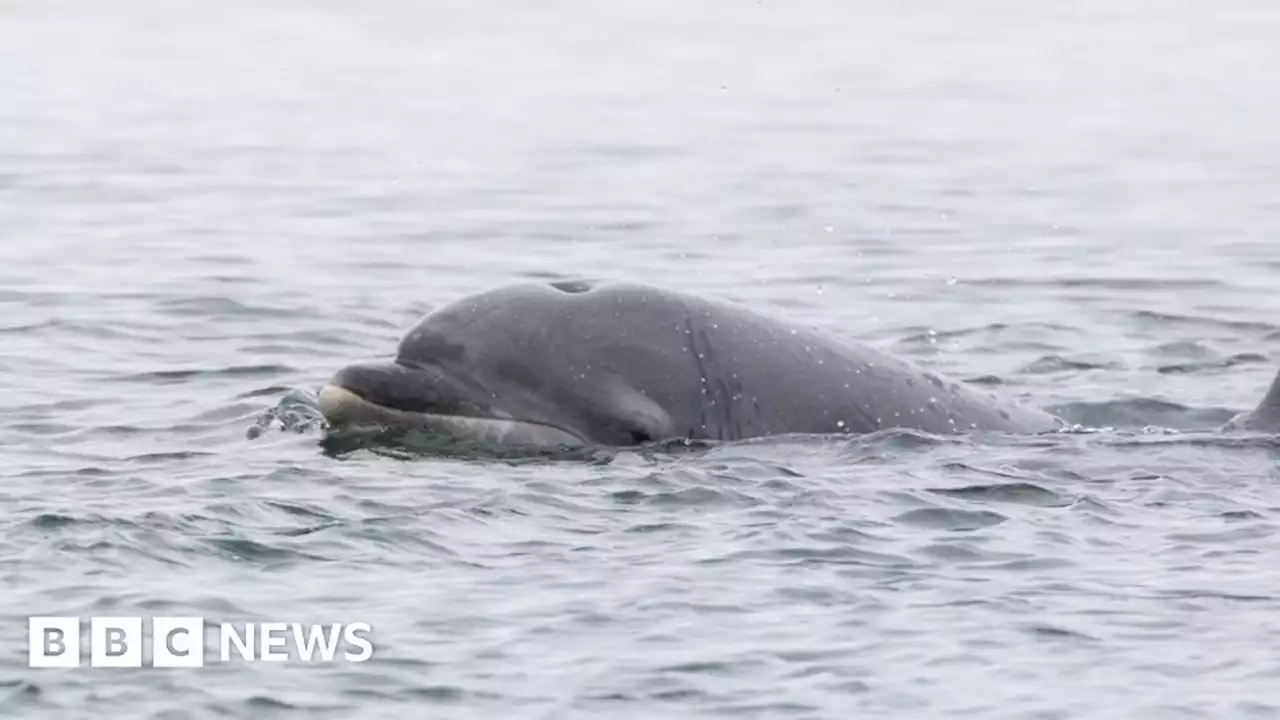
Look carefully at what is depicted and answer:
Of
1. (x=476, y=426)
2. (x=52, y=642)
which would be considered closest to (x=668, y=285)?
(x=476, y=426)

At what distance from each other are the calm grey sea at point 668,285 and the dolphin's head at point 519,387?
0.25 m

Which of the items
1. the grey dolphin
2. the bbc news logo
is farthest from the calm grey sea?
the grey dolphin

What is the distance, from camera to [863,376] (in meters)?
14.4

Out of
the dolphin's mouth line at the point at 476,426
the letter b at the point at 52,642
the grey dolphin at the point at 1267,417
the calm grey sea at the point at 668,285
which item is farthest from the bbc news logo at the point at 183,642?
the grey dolphin at the point at 1267,417

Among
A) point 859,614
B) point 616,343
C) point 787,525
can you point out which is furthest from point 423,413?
point 859,614

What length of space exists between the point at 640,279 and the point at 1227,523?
406 inches

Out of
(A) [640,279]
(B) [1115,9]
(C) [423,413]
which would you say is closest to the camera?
(C) [423,413]

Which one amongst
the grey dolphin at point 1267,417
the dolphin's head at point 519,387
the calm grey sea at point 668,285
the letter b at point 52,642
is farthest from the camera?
the grey dolphin at point 1267,417

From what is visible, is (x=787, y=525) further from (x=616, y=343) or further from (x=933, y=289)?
(x=933, y=289)

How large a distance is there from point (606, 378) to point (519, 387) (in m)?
0.47

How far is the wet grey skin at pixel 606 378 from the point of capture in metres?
13.8

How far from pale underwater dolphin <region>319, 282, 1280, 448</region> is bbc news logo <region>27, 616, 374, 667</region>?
9.76 ft

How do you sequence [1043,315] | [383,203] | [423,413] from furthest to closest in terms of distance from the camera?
[383,203] → [1043,315] → [423,413]

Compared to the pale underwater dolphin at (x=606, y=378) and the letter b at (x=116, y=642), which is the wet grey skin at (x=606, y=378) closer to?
the pale underwater dolphin at (x=606, y=378)
